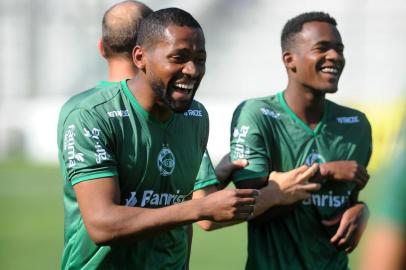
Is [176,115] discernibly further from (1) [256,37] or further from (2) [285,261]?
(1) [256,37]

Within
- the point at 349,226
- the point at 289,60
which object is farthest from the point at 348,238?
the point at 289,60

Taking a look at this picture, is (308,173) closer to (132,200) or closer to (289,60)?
(289,60)

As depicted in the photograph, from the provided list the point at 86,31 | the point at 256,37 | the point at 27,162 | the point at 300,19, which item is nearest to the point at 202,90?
the point at 256,37

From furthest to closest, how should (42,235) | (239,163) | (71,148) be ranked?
(42,235) < (239,163) < (71,148)

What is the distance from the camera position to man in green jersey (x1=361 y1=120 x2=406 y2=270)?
1.97 meters

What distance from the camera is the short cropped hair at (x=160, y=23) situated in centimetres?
485

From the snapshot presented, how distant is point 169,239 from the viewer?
504 centimetres

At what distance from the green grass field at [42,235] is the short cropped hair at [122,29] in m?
5.51

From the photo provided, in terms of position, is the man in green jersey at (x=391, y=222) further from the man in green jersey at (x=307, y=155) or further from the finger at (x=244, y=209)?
the man in green jersey at (x=307, y=155)

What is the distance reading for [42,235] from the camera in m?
13.6

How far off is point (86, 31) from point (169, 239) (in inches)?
999

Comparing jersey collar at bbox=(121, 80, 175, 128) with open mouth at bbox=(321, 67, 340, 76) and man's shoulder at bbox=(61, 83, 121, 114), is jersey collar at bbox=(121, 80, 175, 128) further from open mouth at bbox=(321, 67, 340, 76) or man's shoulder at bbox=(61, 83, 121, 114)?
open mouth at bbox=(321, 67, 340, 76)

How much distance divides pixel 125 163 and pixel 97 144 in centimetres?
21

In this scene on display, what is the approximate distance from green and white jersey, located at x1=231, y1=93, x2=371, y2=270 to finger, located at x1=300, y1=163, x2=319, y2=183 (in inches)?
9.9
